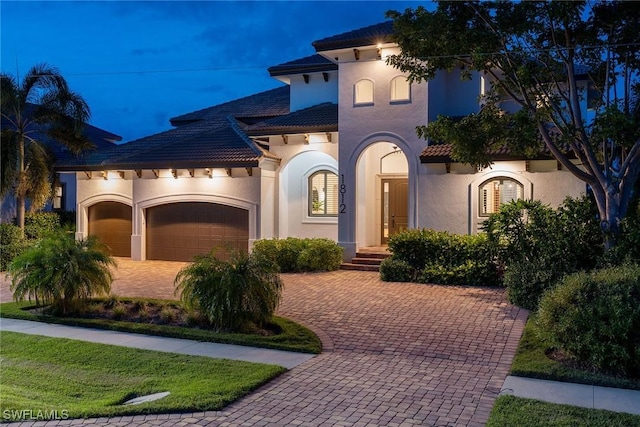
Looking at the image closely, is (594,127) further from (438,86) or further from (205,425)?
(205,425)

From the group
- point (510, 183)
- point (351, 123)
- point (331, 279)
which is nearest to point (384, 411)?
point (331, 279)

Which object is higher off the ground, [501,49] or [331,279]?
[501,49]

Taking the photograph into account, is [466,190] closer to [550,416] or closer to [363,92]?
[363,92]

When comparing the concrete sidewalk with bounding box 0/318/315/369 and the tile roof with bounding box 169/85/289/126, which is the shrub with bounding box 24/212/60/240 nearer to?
the tile roof with bounding box 169/85/289/126

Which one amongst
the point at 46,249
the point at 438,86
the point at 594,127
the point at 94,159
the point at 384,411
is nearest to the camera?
the point at 384,411

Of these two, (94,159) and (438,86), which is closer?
(438,86)

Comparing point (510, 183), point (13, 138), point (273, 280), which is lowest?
point (273, 280)

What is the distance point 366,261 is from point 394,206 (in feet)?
9.82

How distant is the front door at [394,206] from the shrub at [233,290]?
10.8m

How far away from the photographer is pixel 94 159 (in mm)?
23328

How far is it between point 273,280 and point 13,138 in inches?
580

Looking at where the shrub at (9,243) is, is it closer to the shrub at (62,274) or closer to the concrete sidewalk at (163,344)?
the shrub at (62,274)

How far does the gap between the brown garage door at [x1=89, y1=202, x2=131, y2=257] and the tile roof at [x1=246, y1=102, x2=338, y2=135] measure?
6.72 m

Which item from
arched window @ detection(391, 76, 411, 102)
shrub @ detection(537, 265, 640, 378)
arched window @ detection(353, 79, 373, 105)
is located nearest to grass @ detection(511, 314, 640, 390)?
shrub @ detection(537, 265, 640, 378)
